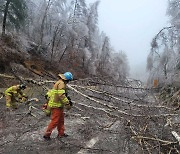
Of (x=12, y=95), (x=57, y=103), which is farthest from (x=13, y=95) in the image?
(x=57, y=103)

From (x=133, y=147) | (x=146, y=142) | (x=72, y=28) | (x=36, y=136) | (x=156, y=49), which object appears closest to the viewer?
(x=146, y=142)

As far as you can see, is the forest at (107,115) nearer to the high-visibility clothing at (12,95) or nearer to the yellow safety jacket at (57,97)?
the high-visibility clothing at (12,95)

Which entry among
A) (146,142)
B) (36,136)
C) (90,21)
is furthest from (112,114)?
(90,21)

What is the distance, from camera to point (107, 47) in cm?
4319

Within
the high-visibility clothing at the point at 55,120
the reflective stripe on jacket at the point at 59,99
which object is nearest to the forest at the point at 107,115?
the high-visibility clothing at the point at 55,120

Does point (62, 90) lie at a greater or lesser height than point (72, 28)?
lesser

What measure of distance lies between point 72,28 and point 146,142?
1189 inches

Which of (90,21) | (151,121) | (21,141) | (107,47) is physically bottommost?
(21,141)

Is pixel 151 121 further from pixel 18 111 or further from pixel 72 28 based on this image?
pixel 72 28

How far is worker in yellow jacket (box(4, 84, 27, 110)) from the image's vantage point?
332 inches

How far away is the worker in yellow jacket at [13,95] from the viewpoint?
8.43m

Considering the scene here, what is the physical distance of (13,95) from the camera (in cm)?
863

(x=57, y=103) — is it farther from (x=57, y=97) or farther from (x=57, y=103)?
(x=57, y=97)

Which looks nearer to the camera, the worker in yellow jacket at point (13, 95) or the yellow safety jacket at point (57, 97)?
the yellow safety jacket at point (57, 97)
